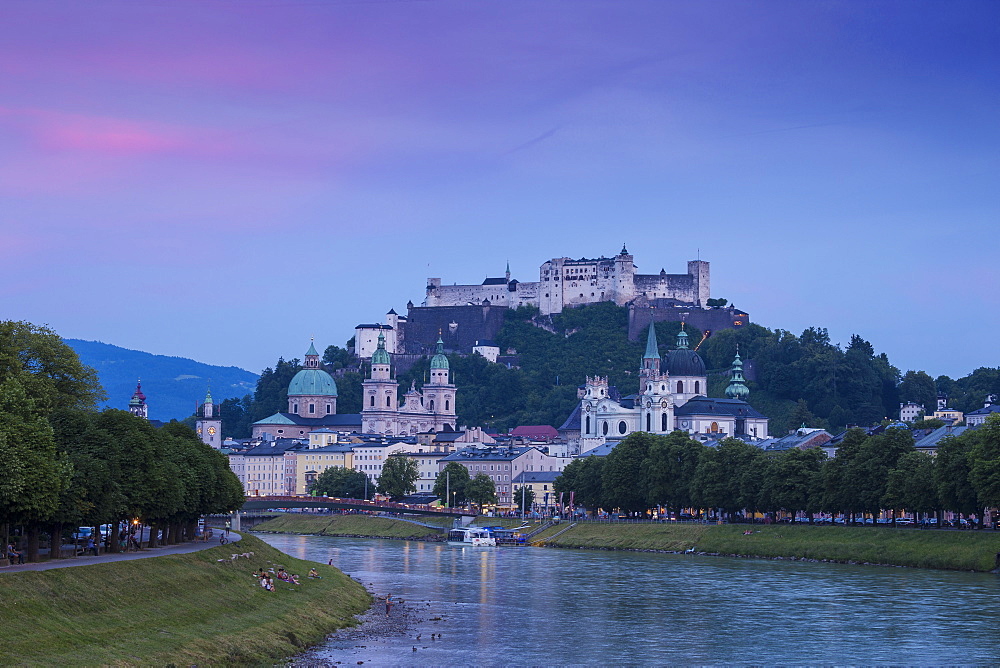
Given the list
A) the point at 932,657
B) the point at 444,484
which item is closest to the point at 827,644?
the point at 932,657

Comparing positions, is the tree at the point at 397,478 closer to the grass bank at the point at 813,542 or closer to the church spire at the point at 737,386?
the church spire at the point at 737,386

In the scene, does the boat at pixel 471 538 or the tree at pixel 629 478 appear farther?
the tree at pixel 629 478

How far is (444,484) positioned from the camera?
513 feet

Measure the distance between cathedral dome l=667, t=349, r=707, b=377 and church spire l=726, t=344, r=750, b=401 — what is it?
532cm

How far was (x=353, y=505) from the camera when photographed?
152 metres

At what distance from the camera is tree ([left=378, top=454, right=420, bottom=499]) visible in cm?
16050

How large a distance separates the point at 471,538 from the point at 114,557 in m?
67.0

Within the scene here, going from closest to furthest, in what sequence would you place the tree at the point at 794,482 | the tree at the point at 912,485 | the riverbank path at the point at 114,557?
the riverbank path at the point at 114,557 → the tree at the point at 912,485 → the tree at the point at 794,482

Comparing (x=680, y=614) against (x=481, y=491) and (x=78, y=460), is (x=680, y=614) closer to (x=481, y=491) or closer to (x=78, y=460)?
(x=78, y=460)

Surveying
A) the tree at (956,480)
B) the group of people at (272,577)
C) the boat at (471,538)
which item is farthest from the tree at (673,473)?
the group of people at (272,577)

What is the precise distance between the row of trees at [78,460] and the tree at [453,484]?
73.9m

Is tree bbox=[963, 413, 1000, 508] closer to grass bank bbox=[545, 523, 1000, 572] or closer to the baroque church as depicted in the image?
grass bank bbox=[545, 523, 1000, 572]

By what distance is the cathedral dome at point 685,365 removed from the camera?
177 metres

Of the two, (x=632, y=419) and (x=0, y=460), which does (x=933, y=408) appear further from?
(x=0, y=460)
